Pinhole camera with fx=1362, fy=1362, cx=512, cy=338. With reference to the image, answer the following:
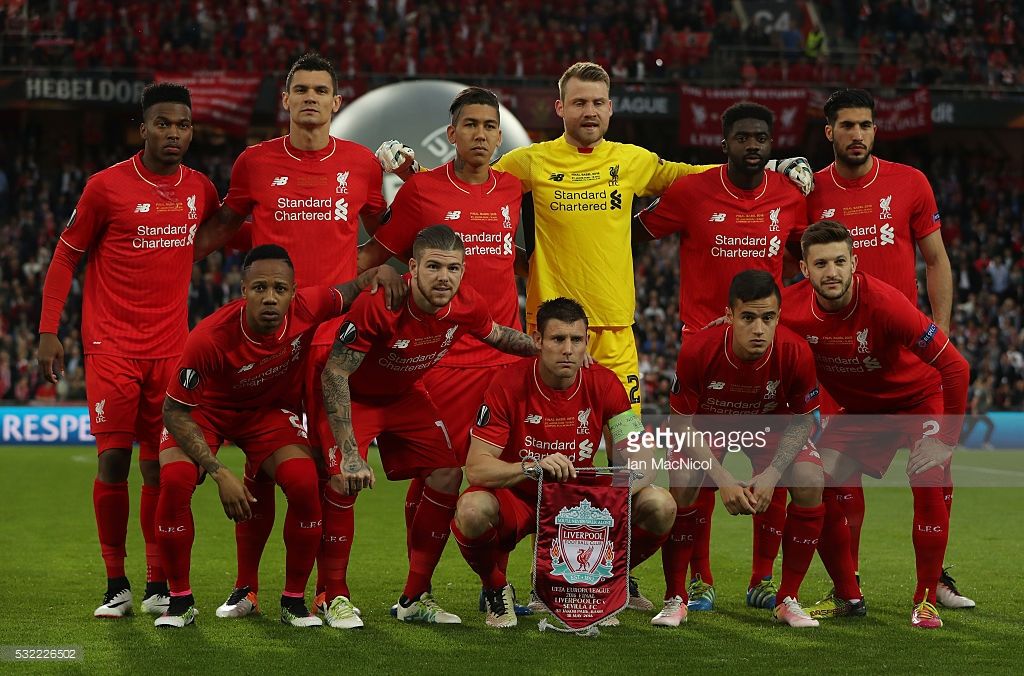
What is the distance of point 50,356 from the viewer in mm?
6715

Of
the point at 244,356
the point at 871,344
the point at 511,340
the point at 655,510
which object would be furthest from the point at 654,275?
the point at 244,356

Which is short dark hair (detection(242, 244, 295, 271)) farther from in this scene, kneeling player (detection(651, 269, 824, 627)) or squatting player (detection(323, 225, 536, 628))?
kneeling player (detection(651, 269, 824, 627))

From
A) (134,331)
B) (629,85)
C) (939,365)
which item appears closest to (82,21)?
(629,85)

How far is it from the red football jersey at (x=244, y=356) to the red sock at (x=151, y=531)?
722 millimetres

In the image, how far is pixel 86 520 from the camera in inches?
427

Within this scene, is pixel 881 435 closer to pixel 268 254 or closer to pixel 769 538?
pixel 769 538

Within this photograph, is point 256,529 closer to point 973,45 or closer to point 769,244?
point 769,244

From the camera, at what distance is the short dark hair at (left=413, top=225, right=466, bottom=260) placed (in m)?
6.21

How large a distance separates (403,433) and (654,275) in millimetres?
17561

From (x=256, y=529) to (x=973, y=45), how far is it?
2554 cm

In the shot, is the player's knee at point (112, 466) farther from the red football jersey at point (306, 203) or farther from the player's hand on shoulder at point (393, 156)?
the player's hand on shoulder at point (393, 156)

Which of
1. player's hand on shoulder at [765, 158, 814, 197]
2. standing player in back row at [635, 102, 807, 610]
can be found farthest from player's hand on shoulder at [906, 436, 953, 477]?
player's hand on shoulder at [765, 158, 814, 197]

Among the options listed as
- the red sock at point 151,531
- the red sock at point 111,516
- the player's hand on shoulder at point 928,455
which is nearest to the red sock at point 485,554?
the red sock at point 151,531

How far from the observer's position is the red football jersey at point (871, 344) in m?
6.42
